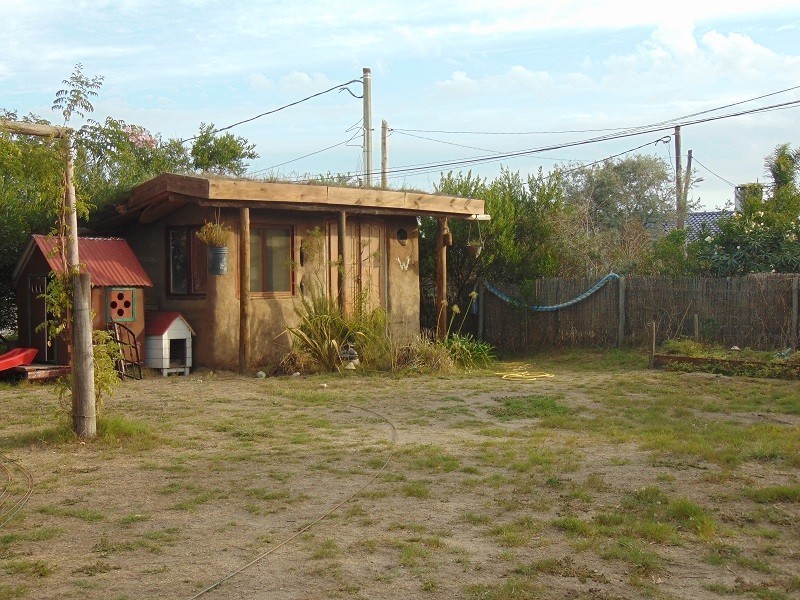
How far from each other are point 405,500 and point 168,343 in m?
Result: 8.75

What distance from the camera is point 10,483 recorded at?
23.3ft

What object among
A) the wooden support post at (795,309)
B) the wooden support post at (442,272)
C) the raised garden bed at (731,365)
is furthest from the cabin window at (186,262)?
the wooden support post at (795,309)

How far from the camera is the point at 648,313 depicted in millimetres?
17750

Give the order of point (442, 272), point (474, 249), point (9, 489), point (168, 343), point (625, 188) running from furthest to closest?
1. point (625, 188)
2. point (474, 249)
3. point (442, 272)
4. point (168, 343)
5. point (9, 489)

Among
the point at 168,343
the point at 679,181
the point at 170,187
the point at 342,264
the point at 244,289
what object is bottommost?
the point at 168,343

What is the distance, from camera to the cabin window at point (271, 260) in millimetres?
15383

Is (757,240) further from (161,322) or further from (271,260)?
(161,322)

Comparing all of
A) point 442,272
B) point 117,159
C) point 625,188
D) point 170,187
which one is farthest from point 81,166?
point 625,188

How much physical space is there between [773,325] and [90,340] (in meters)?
12.1

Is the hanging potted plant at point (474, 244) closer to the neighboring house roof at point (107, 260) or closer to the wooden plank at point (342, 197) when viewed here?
the wooden plank at point (342, 197)

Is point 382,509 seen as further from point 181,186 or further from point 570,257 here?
point 570,257

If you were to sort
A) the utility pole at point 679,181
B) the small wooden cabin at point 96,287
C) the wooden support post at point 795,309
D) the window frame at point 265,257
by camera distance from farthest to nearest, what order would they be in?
the utility pole at point 679,181
the wooden support post at point 795,309
the window frame at point 265,257
the small wooden cabin at point 96,287

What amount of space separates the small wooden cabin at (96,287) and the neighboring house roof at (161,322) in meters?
0.16

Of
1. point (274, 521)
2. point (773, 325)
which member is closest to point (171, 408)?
point (274, 521)
